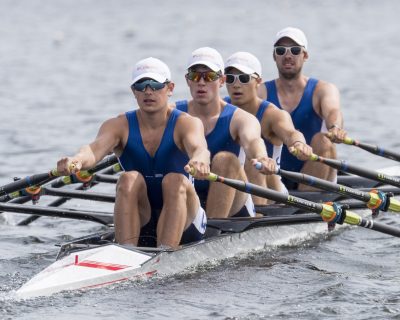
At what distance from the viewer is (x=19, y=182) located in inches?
446

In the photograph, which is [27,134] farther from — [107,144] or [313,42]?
[313,42]

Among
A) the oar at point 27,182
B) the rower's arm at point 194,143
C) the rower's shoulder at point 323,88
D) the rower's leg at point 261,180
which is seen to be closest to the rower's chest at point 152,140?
the rower's arm at point 194,143

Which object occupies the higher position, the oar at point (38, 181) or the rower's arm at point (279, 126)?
the rower's arm at point (279, 126)

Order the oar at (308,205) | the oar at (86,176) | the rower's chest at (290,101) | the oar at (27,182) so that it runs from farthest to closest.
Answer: the rower's chest at (290,101) → the oar at (86,176) → the oar at (27,182) → the oar at (308,205)

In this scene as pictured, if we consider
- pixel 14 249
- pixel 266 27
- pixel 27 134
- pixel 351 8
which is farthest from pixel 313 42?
pixel 14 249

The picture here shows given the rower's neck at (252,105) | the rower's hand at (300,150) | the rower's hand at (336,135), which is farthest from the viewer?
the rower's hand at (336,135)

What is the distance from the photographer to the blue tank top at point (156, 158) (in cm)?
1079

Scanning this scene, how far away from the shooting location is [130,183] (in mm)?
10453

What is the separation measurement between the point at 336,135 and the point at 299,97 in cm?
83

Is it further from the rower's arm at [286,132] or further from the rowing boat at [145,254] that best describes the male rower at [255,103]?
the rowing boat at [145,254]

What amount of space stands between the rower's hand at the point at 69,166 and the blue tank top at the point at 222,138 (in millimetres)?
1813

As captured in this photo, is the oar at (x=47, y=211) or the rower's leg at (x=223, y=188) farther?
the oar at (x=47, y=211)

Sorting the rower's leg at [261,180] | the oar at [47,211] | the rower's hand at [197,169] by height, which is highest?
the rower's hand at [197,169]

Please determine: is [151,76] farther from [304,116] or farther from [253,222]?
[304,116]
